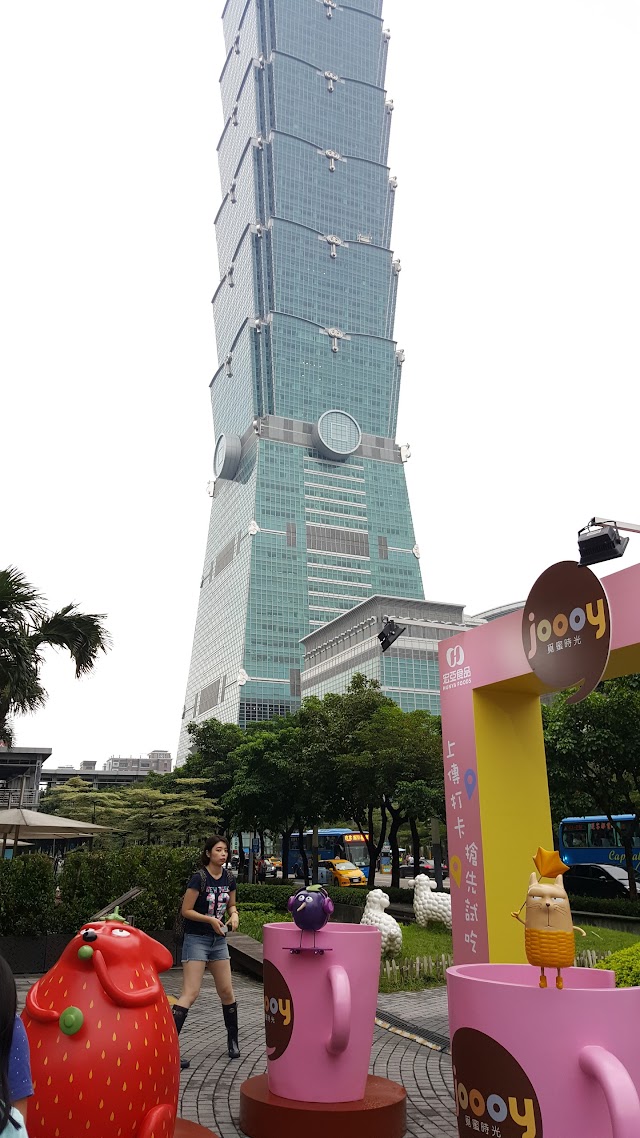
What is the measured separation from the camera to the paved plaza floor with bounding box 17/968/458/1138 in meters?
5.13

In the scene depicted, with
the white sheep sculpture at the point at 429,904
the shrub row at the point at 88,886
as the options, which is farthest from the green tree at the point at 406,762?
the shrub row at the point at 88,886

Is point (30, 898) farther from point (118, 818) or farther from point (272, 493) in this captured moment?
point (272, 493)

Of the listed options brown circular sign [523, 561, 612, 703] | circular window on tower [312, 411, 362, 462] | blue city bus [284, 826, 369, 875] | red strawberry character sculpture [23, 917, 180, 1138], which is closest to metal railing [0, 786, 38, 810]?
blue city bus [284, 826, 369, 875]

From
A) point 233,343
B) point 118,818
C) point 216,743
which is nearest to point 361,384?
point 233,343

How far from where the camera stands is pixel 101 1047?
10.9 feet

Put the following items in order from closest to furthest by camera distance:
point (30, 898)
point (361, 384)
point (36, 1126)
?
point (36, 1126)
point (30, 898)
point (361, 384)

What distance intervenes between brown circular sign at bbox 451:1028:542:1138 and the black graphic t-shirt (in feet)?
12.6

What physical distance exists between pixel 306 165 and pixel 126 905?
122738 mm

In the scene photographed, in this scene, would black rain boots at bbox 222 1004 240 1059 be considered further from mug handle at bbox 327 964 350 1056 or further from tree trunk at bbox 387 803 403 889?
tree trunk at bbox 387 803 403 889

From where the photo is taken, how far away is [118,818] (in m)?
33.5

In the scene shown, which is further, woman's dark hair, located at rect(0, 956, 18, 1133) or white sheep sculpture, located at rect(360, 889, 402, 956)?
white sheep sculpture, located at rect(360, 889, 402, 956)

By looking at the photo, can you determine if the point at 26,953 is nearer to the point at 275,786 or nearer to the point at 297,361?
the point at 275,786

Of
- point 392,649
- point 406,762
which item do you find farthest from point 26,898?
point 392,649

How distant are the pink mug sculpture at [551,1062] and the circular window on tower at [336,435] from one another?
104m
